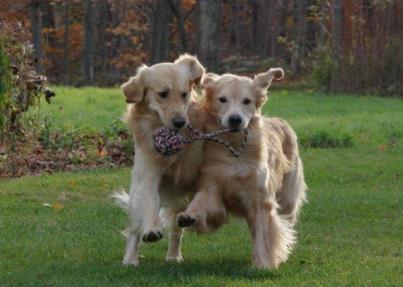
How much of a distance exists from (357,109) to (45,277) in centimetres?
1715

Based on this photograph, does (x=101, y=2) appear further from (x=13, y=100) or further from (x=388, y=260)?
(x=388, y=260)

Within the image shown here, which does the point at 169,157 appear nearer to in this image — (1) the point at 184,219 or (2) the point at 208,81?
(1) the point at 184,219

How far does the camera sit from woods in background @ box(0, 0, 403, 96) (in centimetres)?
2823

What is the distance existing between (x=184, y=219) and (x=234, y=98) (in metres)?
1.14

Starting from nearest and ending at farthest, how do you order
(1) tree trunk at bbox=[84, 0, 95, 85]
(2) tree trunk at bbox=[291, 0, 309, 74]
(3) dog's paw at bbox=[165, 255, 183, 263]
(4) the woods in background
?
(3) dog's paw at bbox=[165, 255, 183, 263] → (4) the woods in background → (2) tree trunk at bbox=[291, 0, 309, 74] → (1) tree trunk at bbox=[84, 0, 95, 85]

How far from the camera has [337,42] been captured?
2817 cm

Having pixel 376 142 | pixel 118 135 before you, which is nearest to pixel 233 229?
pixel 118 135

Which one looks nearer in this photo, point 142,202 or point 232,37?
point 142,202

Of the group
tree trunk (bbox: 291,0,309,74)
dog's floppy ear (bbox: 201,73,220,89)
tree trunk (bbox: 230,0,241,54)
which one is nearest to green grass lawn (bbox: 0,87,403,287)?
dog's floppy ear (bbox: 201,73,220,89)

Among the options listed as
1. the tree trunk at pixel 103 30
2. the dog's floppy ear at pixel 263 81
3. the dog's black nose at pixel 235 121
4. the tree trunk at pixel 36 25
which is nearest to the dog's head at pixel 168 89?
the dog's black nose at pixel 235 121

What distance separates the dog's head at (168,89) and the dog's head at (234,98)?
165 millimetres

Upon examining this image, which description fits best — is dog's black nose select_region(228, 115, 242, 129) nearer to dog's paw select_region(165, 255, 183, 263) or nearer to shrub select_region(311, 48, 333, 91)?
dog's paw select_region(165, 255, 183, 263)

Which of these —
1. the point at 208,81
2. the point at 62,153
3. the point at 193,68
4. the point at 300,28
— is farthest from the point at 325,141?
the point at 300,28

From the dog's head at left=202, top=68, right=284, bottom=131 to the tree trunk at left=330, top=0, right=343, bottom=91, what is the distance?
20834mm
